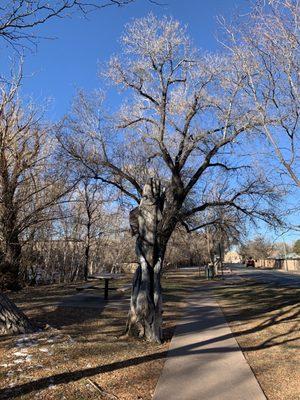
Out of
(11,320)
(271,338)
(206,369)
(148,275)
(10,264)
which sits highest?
(10,264)

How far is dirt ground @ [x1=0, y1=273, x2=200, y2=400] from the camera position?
18.4ft

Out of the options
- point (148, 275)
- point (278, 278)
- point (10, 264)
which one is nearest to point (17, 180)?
point (10, 264)

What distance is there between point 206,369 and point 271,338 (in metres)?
3.21

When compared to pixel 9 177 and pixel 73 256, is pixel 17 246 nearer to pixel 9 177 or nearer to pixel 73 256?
pixel 9 177

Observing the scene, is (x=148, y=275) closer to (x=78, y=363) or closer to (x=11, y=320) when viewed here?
(x=11, y=320)

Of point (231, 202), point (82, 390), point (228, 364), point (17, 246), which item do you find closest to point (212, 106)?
point (231, 202)

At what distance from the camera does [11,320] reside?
8641 mm

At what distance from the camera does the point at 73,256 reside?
4197 cm

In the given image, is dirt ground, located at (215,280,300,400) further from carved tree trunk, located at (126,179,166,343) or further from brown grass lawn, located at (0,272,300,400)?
carved tree trunk, located at (126,179,166,343)

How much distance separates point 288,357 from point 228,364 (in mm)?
1266

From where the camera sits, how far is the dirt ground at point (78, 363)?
5.62 metres

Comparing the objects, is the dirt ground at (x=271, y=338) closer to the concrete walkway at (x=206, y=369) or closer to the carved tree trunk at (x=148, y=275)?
the concrete walkway at (x=206, y=369)

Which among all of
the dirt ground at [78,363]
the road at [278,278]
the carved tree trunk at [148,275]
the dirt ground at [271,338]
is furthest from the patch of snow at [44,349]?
the road at [278,278]

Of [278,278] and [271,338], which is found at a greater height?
[278,278]
